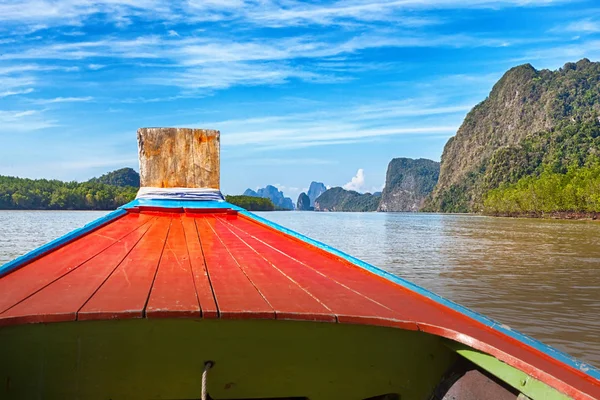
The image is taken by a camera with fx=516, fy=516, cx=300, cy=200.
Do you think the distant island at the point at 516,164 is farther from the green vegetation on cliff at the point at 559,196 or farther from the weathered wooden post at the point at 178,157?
the weathered wooden post at the point at 178,157

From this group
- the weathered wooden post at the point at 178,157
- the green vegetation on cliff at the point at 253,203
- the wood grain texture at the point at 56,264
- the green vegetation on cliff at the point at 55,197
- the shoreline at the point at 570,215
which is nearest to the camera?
the wood grain texture at the point at 56,264

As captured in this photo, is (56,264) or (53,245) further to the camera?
(53,245)

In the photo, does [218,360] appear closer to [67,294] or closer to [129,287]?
[129,287]

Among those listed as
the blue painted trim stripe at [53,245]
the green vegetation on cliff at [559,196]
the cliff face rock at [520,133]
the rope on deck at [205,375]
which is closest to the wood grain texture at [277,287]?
the rope on deck at [205,375]

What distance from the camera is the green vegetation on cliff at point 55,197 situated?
101312 millimetres

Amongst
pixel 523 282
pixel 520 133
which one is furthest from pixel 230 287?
pixel 520 133

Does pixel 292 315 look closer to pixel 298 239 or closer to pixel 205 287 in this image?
pixel 205 287

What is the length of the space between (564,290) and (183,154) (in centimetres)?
949

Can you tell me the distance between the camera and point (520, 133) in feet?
471

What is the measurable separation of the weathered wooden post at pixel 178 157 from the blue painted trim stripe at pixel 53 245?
627mm

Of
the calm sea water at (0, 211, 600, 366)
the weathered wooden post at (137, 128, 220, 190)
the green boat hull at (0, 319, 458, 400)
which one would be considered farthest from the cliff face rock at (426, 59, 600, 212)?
the green boat hull at (0, 319, 458, 400)

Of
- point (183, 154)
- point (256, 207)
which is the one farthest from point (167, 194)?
point (256, 207)

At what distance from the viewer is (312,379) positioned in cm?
194

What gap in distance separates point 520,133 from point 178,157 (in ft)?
505
